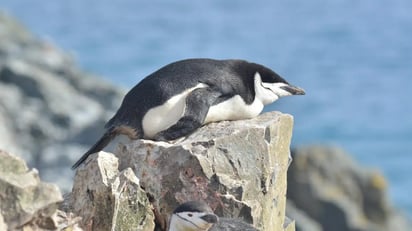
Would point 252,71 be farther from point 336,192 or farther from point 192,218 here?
point 336,192

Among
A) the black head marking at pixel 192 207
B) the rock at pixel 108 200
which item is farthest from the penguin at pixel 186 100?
the black head marking at pixel 192 207

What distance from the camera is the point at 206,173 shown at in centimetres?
734

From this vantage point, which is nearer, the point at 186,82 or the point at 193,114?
the point at 193,114

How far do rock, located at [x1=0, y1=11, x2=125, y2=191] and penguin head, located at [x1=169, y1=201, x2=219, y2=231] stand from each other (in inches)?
398

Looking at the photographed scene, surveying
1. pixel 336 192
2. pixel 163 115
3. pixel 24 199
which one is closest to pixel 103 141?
pixel 163 115

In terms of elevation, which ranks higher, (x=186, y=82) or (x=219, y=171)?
(x=186, y=82)

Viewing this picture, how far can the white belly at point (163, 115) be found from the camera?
26.7 ft

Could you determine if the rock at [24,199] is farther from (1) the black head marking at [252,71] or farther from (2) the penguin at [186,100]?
(1) the black head marking at [252,71]

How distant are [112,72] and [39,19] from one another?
28.4 ft

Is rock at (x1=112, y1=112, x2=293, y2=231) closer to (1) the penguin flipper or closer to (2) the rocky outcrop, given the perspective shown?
(2) the rocky outcrop

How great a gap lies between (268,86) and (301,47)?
29722 millimetres

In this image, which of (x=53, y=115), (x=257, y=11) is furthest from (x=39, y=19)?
(x=53, y=115)

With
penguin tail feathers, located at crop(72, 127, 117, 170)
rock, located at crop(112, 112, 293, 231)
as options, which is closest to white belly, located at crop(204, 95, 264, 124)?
rock, located at crop(112, 112, 293, 231)

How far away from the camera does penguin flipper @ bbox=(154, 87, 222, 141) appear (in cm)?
795
